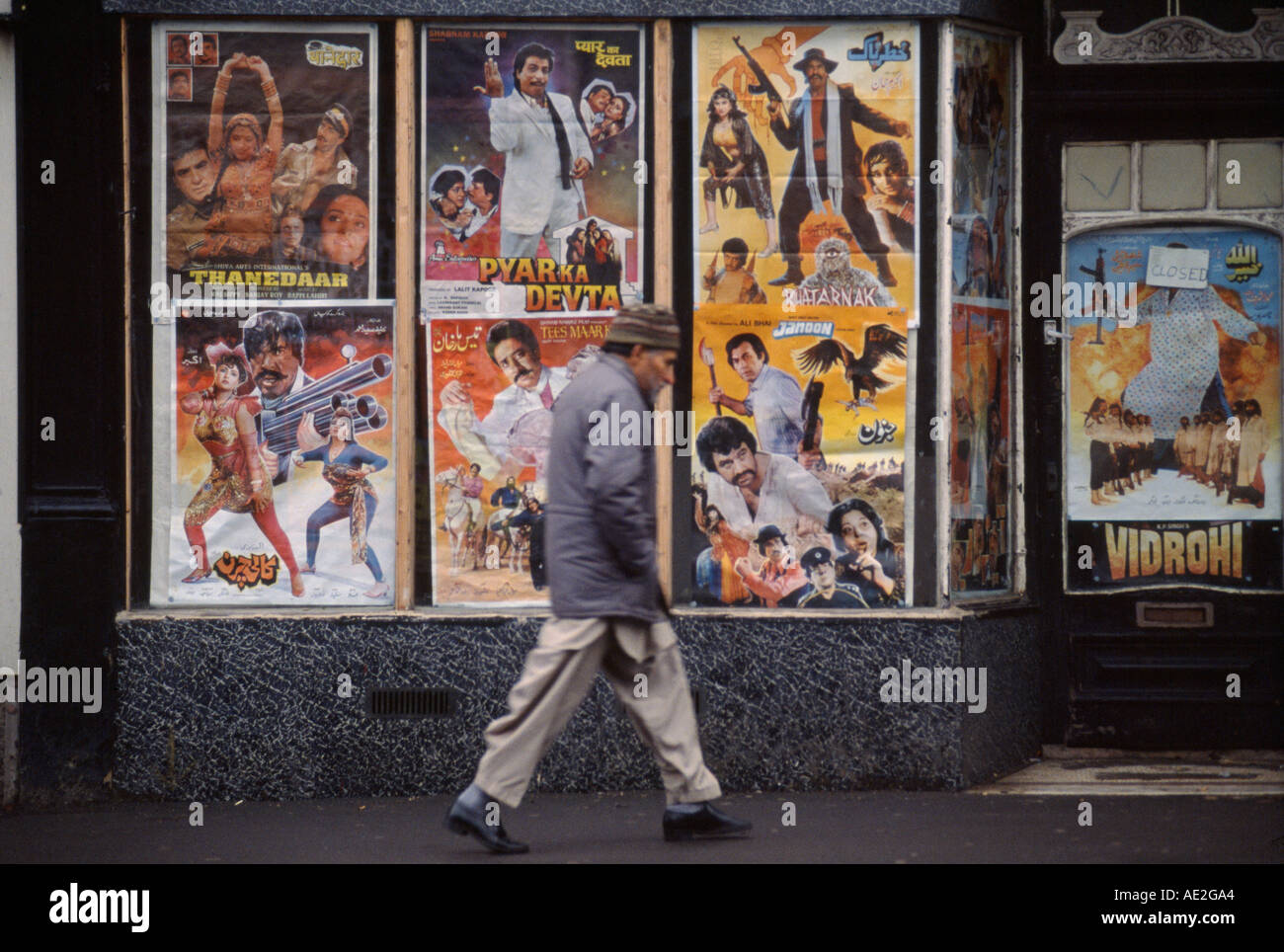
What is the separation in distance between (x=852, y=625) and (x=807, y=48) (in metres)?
2.66

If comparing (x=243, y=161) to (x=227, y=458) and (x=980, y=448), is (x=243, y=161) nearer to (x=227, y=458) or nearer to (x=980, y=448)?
(x=227, y=458)

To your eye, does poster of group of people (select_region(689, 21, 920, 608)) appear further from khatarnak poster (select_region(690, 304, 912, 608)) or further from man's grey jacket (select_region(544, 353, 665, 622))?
man's grey jacket (select_region(544, 353, 665, 622))

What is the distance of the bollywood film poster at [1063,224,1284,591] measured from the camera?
26.8ft

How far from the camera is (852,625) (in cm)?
760

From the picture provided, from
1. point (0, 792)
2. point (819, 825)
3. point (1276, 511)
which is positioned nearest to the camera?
point (819, 825)

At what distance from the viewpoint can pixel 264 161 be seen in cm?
778

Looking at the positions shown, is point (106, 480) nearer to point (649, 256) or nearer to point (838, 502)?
point (649, 256)

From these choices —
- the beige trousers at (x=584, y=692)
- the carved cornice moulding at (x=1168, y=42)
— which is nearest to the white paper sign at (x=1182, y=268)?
the carved cornice moulding at (x=1168, y=42)

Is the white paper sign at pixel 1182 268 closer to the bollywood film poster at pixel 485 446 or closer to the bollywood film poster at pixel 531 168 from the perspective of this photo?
the bollywood film poster at pixel 531 168

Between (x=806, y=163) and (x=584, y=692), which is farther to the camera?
(x=806, y=163)

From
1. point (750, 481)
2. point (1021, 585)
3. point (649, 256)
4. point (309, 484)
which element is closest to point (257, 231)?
point (309, 484)

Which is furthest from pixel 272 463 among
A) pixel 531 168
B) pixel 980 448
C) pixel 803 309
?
pixel 980 448

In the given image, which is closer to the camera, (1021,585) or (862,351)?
(862,351)

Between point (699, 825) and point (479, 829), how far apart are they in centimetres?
86
